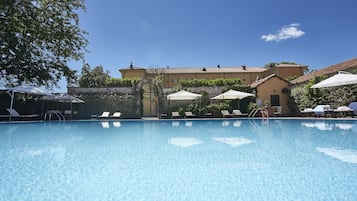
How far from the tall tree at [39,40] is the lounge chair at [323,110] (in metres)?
19.1

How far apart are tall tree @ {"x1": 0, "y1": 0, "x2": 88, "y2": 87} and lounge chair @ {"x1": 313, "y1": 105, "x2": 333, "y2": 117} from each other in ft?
62.8

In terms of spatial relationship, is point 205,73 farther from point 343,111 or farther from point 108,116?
point 343,111

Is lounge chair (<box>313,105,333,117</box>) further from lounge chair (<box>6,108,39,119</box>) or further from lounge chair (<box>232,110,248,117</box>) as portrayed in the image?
lounge chair (<box>6,108,39,119</box>)

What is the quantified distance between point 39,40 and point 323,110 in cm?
2177

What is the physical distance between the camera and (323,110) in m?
17.3

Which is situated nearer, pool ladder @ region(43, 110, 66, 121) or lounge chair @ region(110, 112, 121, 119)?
pool ladder @ region(43, 110, 66, 121)

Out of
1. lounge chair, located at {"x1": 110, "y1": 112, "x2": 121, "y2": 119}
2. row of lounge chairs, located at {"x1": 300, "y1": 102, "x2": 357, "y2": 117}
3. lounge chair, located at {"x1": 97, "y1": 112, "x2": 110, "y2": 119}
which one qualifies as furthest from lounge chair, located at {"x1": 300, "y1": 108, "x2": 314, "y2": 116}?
lounge chair, located at {"x1": 97, "y1": 112, "x2": 110, "y2": 119}

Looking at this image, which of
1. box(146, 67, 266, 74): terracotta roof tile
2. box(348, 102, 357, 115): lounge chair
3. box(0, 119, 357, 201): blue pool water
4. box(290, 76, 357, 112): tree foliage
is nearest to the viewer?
box(0, 119, 357, 201): blue pool water

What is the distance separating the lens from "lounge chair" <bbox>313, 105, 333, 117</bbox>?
17108mm

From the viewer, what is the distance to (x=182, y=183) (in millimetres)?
3922

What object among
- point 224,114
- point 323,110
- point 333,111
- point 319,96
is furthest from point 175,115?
point 333,111

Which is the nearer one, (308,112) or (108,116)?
(308,112)

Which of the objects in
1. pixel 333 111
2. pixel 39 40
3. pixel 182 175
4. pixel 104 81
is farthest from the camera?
pixel 104 81

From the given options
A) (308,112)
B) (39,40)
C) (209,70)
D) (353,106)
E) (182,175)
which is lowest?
(182,175)
